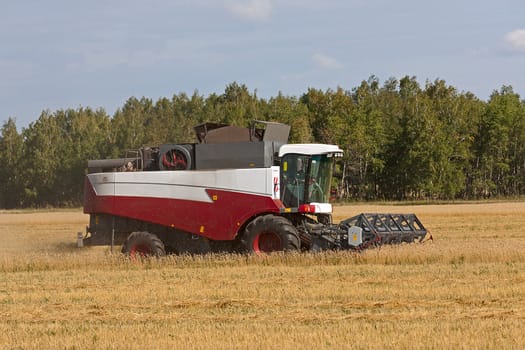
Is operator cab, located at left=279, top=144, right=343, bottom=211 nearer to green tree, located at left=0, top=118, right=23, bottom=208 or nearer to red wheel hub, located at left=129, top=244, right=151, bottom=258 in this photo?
red wheel hub, located at left=129, top=244, right=151, bottom=258

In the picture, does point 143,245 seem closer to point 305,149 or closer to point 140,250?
point 140,250

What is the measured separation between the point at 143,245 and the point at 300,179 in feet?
11.5

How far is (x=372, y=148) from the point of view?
195ft

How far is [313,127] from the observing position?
65.4 metres

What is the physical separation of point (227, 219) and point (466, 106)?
51.5 meters

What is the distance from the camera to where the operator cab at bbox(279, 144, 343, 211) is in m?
16.0

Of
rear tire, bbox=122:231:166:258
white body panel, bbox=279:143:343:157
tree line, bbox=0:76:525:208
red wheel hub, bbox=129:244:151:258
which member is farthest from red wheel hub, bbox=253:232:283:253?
tree line, bbox=0:76:525:208

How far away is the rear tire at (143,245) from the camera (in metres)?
16.3

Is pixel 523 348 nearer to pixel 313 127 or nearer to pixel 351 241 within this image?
pixel 351 241

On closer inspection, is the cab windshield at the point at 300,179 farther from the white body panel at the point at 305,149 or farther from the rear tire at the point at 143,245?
the rear tire at the point at 143,245

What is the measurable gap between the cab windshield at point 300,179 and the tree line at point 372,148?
37.3m

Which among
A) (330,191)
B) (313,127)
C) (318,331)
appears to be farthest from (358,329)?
(313,127)

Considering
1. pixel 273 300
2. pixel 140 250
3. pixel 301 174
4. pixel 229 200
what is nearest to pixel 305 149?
pixel 301 174

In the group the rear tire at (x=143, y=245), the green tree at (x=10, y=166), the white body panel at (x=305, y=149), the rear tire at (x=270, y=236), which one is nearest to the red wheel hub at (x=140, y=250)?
the rear tire at (x=143, y=245)
